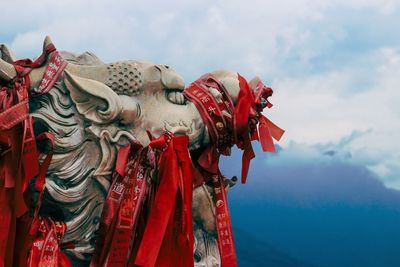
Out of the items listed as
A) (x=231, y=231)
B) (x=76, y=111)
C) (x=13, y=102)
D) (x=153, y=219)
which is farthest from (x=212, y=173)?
Result: (x=13, y=102)

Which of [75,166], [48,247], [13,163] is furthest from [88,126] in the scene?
[48,247]

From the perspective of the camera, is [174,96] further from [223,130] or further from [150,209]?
[150,209]

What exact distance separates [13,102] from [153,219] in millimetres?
490

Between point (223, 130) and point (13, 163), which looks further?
point (223, 130)

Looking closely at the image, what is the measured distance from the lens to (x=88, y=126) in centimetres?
211

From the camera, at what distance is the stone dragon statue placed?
2.08 m

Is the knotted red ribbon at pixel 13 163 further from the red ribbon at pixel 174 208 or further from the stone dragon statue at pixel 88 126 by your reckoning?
the red ribbon at pixel 174 208

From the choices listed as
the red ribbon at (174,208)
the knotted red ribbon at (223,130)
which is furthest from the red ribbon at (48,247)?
the knotted red ribbon at (223,130)

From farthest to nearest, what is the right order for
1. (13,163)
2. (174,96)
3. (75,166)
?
(174,96) → (75,166) → (13,163)

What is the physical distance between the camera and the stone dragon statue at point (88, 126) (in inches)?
81.8

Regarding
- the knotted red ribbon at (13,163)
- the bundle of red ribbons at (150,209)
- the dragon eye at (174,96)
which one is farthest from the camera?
the dragon eye at (174,96)

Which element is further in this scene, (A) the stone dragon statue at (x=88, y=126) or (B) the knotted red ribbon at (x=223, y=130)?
(B) the knotted red ribbon at (x=223, y=130)

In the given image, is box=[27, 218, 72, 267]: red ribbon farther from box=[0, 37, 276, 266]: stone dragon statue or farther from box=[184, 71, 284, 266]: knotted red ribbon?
box=[184, 71, 284, 266]: knotted red ribbon

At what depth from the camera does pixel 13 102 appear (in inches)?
78.7
